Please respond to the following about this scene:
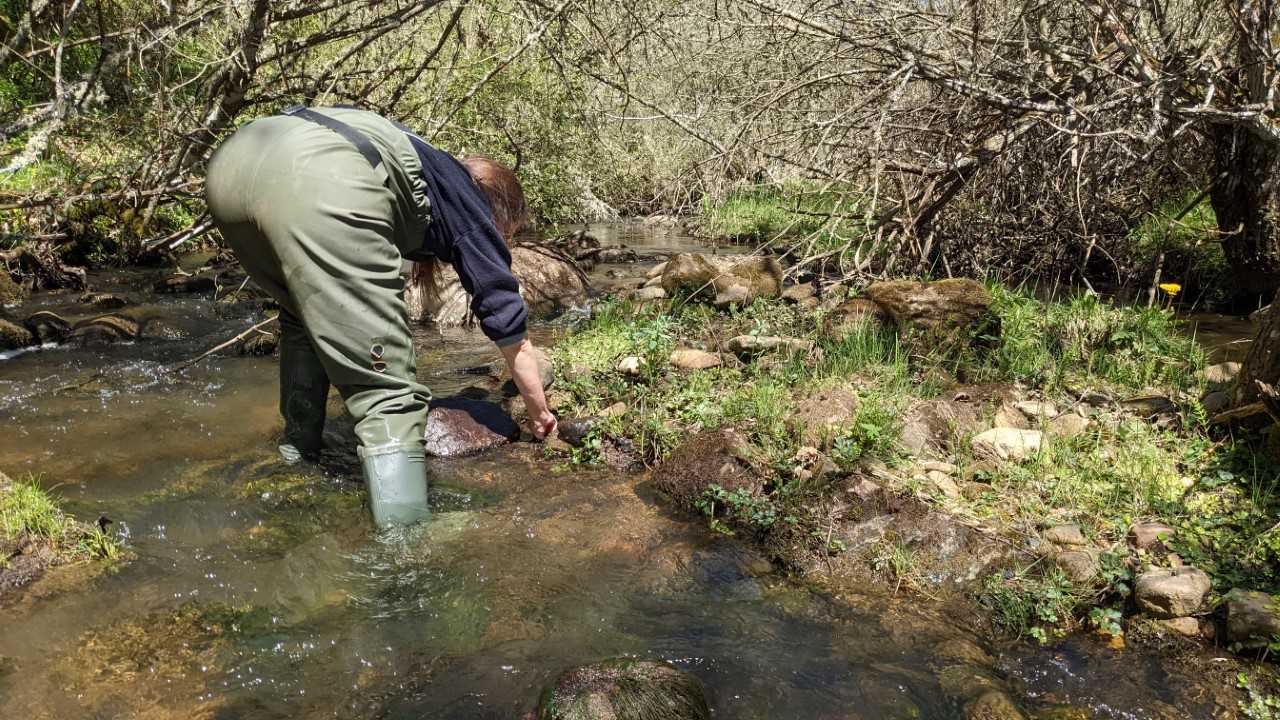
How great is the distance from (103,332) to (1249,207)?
7544mm

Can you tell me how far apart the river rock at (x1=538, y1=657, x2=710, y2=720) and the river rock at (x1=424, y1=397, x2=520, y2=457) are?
1.88 metres

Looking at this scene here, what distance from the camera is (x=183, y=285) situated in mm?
7387

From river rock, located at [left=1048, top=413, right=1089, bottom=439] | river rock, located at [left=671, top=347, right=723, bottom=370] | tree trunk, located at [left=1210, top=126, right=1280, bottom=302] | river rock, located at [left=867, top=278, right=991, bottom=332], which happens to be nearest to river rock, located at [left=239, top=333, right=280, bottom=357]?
river rock, located at [left=671, top=347, right=723, bottom=370]

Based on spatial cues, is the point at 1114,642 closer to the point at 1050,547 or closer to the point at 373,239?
the point at 1050,547

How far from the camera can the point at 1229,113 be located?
409 cm

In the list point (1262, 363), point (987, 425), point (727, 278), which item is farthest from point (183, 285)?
point (1262, 363)

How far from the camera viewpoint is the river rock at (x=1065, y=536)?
2.82 metres

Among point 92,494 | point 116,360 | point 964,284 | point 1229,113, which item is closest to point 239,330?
point 116,360

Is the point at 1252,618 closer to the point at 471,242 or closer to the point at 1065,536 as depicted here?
the point at 1065,536

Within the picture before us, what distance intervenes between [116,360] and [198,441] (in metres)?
1.86

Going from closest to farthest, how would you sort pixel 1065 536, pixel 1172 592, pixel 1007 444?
pixel 1172 592 < pixel 1065 536 < pixel 1007 444

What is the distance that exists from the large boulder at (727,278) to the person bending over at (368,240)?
2.91 metres

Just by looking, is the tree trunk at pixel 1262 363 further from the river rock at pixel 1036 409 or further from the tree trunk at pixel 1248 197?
the tree trunk at pixel 1248 197

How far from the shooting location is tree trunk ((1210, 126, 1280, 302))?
498cm
